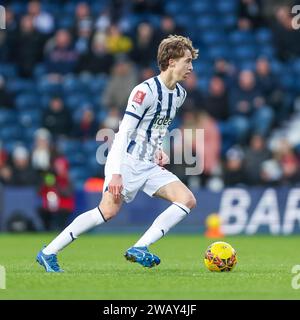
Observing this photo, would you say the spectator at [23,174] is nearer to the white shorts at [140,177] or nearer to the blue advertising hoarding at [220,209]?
the blue advertising hoarding at [220,209]

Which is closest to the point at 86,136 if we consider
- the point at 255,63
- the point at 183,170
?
the point at 183,170

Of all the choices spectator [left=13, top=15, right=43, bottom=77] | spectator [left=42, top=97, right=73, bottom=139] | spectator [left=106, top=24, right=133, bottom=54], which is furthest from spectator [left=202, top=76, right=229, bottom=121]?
spectator [left=13, top=15, right=43, bottom=77]

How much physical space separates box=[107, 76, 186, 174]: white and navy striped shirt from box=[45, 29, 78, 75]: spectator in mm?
11703

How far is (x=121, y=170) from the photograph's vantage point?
34.0 ft

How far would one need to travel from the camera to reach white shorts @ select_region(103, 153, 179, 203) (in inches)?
407

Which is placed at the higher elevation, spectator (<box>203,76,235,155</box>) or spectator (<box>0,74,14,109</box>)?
spectator (<box>0,74,14,109</box>)

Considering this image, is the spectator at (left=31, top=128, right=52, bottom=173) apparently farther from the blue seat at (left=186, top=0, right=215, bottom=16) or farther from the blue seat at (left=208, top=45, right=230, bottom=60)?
the blue seat at (left=186, top=0, right=215, bottom=16)

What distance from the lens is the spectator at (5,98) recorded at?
2205cm

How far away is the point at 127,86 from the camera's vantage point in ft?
69.0

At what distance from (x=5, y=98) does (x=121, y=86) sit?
2.68 m

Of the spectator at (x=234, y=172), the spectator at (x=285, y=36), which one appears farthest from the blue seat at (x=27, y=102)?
the spectator at (x=285, y=36)

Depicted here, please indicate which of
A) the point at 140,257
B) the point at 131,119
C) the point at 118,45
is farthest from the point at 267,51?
the point at 140,257

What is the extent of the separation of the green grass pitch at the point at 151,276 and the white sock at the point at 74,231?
278 millimetres

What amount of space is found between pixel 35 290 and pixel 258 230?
10545 millimetres
